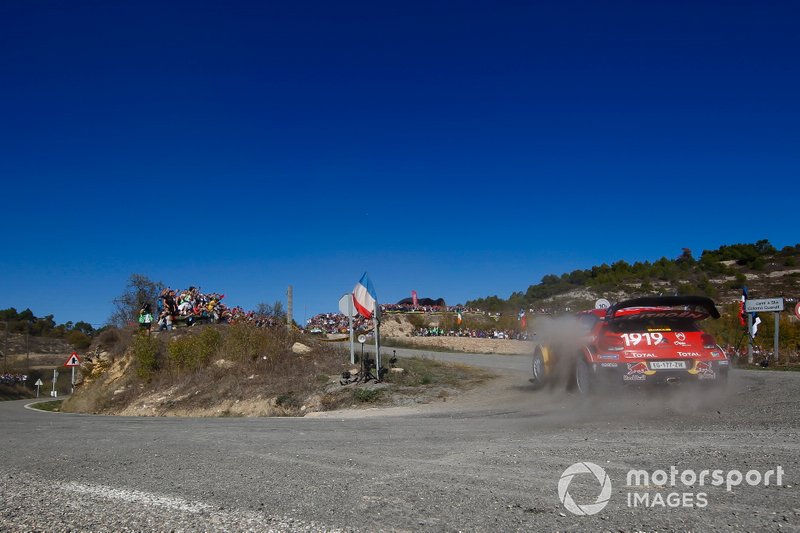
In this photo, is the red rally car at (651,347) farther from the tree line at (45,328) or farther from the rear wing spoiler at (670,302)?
the tree line at (45,328)

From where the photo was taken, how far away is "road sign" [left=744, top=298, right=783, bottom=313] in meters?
20.5

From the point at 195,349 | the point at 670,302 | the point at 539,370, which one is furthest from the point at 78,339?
the point at 670,302

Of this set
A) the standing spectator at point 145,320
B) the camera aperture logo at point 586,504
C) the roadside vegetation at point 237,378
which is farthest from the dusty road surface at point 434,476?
the standing spectator at point 145,320

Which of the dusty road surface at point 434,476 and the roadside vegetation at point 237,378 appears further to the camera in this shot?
the roadside vegetation at point 237,378

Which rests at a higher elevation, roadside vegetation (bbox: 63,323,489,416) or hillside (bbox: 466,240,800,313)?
hillside (bbox: 466,240,800,313)

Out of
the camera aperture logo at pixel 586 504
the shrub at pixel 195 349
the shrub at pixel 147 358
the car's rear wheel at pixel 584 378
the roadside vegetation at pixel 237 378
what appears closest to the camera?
the camera aperture logo at pixel 586 504

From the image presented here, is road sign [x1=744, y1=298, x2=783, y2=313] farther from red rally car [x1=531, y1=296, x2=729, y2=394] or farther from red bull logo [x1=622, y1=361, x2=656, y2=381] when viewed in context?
red bull logo [x1=622, y1=361, x2=656, y2=381]

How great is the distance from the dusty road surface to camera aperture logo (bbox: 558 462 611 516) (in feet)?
0.06

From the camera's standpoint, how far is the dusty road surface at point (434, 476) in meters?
4.14

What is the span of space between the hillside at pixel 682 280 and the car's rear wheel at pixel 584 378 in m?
24.5

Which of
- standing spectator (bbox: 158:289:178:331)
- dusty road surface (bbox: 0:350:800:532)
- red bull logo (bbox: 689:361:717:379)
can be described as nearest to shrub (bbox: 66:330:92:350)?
standing spectator (bbox: 158:289:178:331)

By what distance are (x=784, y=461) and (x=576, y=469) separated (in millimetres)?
1979

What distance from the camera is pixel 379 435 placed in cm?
862

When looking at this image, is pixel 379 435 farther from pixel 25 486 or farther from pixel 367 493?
pixel 25 486
